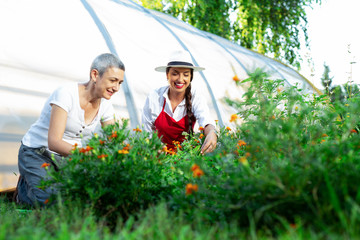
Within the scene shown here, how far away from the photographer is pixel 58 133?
274 cm

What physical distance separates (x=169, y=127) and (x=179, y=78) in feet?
1.74

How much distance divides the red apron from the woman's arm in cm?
131

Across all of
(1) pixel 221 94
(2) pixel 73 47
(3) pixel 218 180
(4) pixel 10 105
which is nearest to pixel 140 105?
(2) pixel 73 47

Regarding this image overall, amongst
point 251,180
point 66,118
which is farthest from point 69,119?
point 251,180

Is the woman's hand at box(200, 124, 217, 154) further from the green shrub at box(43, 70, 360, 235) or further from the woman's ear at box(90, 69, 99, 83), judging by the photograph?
the woman's ear at box(90, 69, 99, 83)

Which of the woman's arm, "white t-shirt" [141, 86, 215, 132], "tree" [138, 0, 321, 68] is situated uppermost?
"tree" [138, 0, 321, 68]

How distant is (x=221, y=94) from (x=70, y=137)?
3.84 m

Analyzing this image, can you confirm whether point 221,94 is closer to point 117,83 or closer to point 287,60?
point 117,83

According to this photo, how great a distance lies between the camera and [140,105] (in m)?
4.71

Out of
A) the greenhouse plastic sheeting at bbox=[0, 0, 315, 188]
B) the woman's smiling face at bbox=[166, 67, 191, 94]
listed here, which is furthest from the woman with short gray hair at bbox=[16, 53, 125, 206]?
the woman's smiling face at bbox=[166, 67, 191, 94]

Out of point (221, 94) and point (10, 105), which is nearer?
point (10, 105)

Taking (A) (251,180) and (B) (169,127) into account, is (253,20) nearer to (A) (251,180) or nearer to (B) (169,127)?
(B) (169,127)

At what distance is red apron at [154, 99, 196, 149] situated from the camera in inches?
155

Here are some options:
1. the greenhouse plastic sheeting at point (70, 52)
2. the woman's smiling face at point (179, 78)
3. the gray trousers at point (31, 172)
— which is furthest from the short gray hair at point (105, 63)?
the greenhouse plastic sheeting at point (70, 52)
